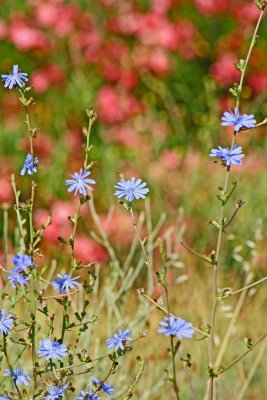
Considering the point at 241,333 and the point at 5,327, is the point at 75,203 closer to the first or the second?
the point at 241,333

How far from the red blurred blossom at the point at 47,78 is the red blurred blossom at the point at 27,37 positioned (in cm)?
34

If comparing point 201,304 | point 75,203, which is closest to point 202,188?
point 75,203

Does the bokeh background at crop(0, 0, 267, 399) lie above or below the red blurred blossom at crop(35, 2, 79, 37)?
below

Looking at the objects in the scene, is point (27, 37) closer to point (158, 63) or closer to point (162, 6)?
point (158, 63)

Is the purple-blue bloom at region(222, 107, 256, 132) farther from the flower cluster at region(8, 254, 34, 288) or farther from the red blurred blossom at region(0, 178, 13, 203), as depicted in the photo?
the red blurred blossom at region(0, 178, 13, 203)

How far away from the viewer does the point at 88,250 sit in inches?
162

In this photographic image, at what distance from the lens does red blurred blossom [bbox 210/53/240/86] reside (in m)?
6.20

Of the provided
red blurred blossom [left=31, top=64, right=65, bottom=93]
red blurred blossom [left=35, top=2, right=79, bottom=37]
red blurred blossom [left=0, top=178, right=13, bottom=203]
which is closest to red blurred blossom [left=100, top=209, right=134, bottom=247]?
red blurred blossom [left=0, top=178, right=13, bottom=203]

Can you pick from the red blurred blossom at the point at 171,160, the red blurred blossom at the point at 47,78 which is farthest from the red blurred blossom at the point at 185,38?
the red blurred blossom at the point at 171,160

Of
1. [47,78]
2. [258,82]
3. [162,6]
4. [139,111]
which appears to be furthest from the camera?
[162,6]

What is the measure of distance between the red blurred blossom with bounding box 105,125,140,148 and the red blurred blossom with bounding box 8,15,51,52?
1235 millimetres

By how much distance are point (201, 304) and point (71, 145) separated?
2.46 meters

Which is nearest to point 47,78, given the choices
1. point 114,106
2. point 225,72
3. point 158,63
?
point 114,106

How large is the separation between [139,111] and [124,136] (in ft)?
1.92
